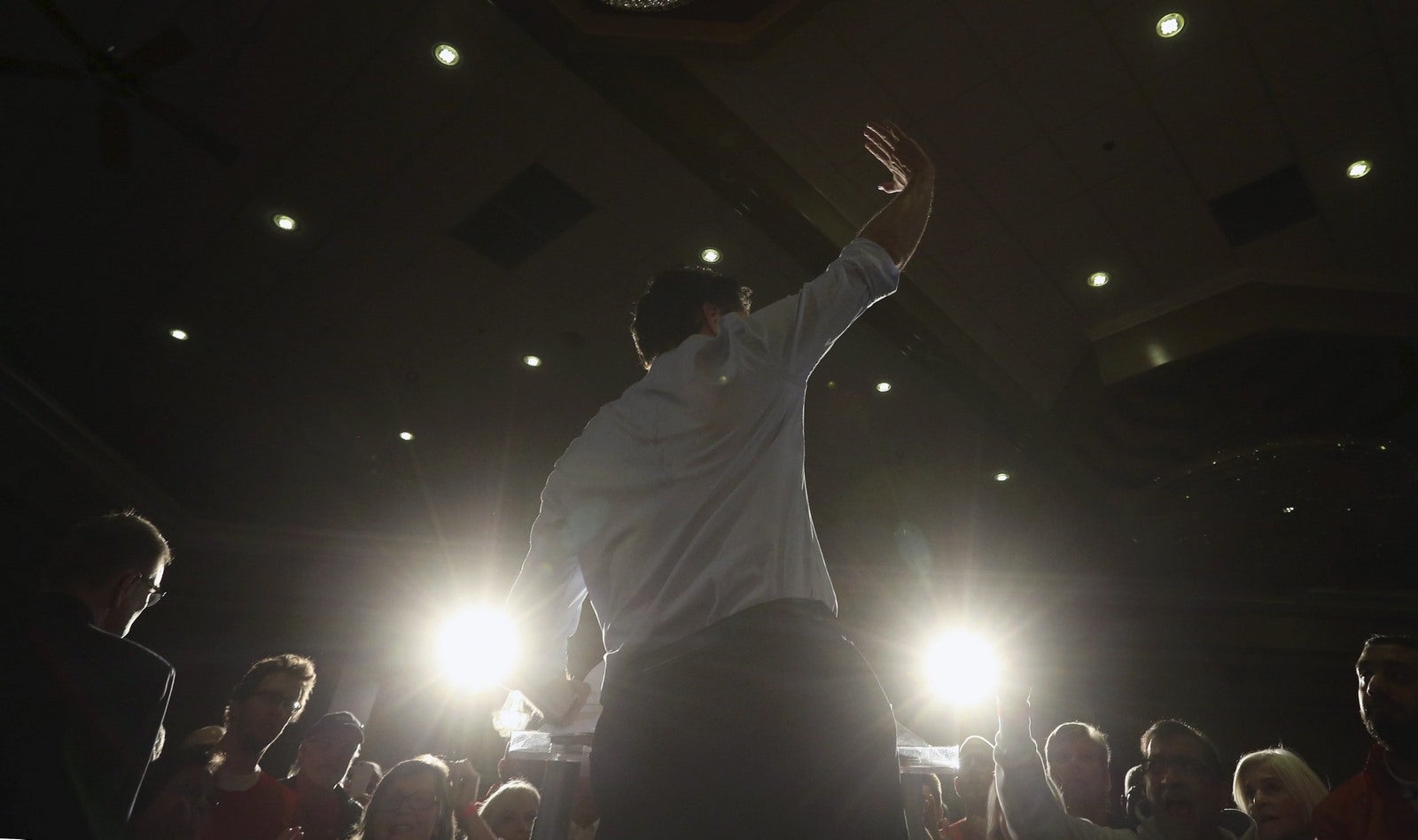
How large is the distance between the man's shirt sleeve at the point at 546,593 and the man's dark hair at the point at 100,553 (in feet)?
4.49

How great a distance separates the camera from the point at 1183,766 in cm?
244

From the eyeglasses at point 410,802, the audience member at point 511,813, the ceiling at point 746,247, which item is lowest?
the audience member at point 511,813

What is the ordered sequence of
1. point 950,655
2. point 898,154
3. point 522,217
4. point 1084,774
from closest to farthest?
point 898,154
point 1084,774
point 522,217
point 950,655

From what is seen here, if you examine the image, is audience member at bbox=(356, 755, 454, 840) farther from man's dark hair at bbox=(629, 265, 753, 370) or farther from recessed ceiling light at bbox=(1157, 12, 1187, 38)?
recessed ceiling light at bbox=(1157, 12, 1187, 38)

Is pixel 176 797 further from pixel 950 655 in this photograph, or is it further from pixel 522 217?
pixel 950 655

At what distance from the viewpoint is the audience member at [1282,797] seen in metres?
2.45

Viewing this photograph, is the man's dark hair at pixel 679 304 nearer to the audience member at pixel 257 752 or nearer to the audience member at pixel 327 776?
the audience member at pixel 257 752

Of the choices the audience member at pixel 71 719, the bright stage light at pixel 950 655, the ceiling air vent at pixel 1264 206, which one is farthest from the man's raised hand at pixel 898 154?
the bright stage light at pixel 950 655

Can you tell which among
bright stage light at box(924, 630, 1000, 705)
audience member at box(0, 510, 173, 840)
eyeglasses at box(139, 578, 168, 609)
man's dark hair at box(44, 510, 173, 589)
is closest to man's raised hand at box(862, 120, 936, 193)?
audience member at box(0, 510, 173, 840)

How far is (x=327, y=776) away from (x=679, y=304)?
301 cm

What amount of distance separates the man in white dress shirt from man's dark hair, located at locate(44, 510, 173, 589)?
1.41m

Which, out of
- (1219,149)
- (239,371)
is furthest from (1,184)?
(1219,149)

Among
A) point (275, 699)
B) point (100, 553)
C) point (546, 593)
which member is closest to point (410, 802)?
point (275, 699)

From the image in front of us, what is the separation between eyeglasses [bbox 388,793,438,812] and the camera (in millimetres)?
2492
